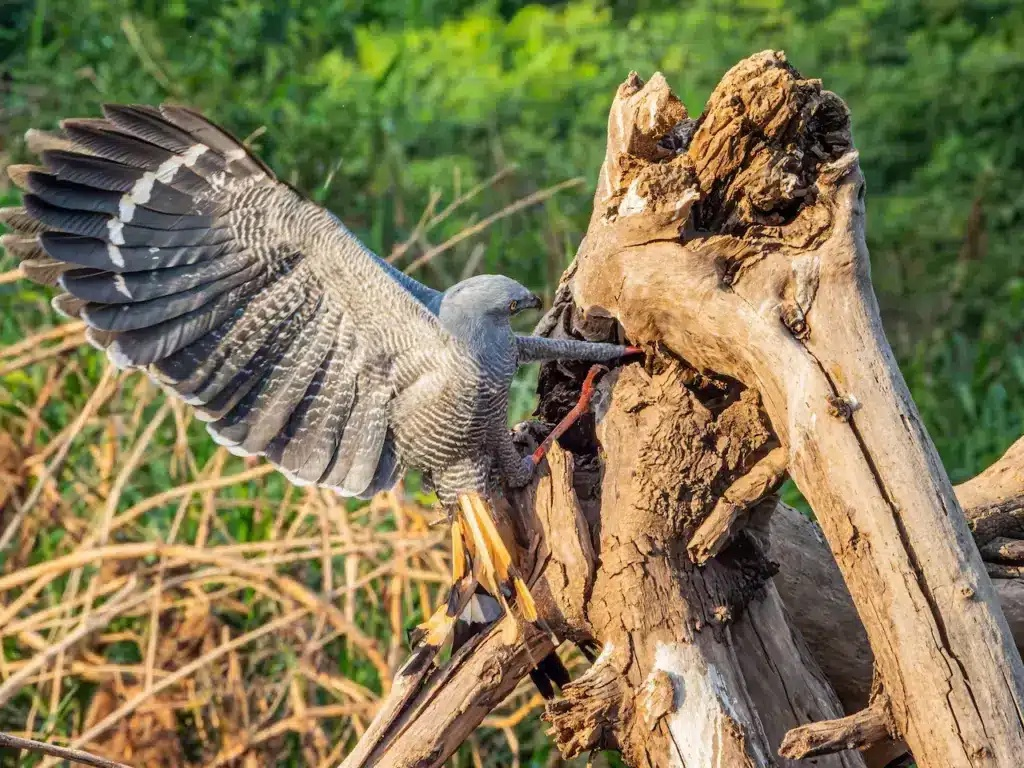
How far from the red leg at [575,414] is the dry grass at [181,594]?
858mm

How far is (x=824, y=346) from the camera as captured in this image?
209 centimetres

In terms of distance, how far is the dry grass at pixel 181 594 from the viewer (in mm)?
3289

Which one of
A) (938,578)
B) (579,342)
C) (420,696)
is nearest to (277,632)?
(420,696)

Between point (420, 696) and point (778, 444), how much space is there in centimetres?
77

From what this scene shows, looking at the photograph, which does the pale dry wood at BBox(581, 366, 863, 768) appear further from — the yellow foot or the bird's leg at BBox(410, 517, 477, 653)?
the bird's leg at BBox(410, 517, 477, 653)

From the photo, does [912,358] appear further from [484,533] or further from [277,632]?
[484,533]

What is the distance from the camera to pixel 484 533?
244 centimetres

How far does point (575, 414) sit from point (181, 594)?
167 centimetres

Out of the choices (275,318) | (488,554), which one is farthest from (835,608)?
(275,318)

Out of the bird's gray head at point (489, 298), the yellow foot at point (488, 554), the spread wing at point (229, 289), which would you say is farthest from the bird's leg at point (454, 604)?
the bird's gray head at point (489, 298)

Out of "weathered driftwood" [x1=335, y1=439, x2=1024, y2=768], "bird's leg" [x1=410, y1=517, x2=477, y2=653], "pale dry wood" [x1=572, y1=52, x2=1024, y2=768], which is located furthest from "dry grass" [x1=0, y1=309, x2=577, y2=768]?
"pale dry wood" [x1=572, y1=52, x2=1024, y2=768]

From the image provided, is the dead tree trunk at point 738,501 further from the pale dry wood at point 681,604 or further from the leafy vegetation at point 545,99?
the leafy vegetation at point 545,99

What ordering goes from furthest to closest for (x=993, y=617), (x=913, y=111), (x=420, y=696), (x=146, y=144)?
(x=913, y=111), (x=420, y=696), (x=146, y=144), (x=993, y=617)

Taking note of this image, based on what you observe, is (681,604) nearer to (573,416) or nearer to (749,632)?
(749,632)
